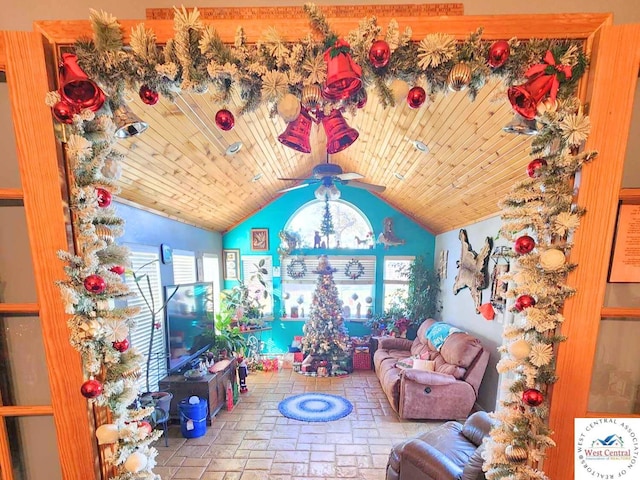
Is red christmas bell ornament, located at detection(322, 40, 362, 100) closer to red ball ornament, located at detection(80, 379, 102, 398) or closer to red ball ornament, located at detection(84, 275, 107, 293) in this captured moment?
red ball ornament, located at detection(84, 275, 107, 293)

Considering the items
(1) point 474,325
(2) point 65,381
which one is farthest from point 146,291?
(1) point 474,325

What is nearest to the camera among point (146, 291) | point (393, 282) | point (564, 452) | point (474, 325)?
point (564, 452)

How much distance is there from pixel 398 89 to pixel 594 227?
0.78 m

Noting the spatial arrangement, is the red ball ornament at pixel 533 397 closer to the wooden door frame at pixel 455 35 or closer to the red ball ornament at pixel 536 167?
the wooden door frame at pixel 455 35

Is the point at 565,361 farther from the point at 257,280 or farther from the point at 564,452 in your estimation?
the point at 257,280

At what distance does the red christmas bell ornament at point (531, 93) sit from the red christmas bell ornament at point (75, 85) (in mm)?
1327

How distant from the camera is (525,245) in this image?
3.33 ft

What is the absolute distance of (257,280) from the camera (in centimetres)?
592

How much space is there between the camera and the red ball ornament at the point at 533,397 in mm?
983

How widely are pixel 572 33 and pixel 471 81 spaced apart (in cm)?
34

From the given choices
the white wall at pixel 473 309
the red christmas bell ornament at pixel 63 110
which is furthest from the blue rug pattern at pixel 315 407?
the red christmas bell ornament at pixel 63 110

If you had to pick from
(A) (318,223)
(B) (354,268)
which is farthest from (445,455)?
(A) (318,223)

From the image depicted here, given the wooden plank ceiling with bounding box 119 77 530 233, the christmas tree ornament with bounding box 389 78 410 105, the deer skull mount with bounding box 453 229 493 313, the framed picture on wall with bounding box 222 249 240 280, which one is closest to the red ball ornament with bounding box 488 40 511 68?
the wooden plank ceiling with bounding box 119 77 530 233

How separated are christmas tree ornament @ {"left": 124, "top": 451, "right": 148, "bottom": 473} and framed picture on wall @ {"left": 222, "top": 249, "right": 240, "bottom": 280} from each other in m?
5.01
